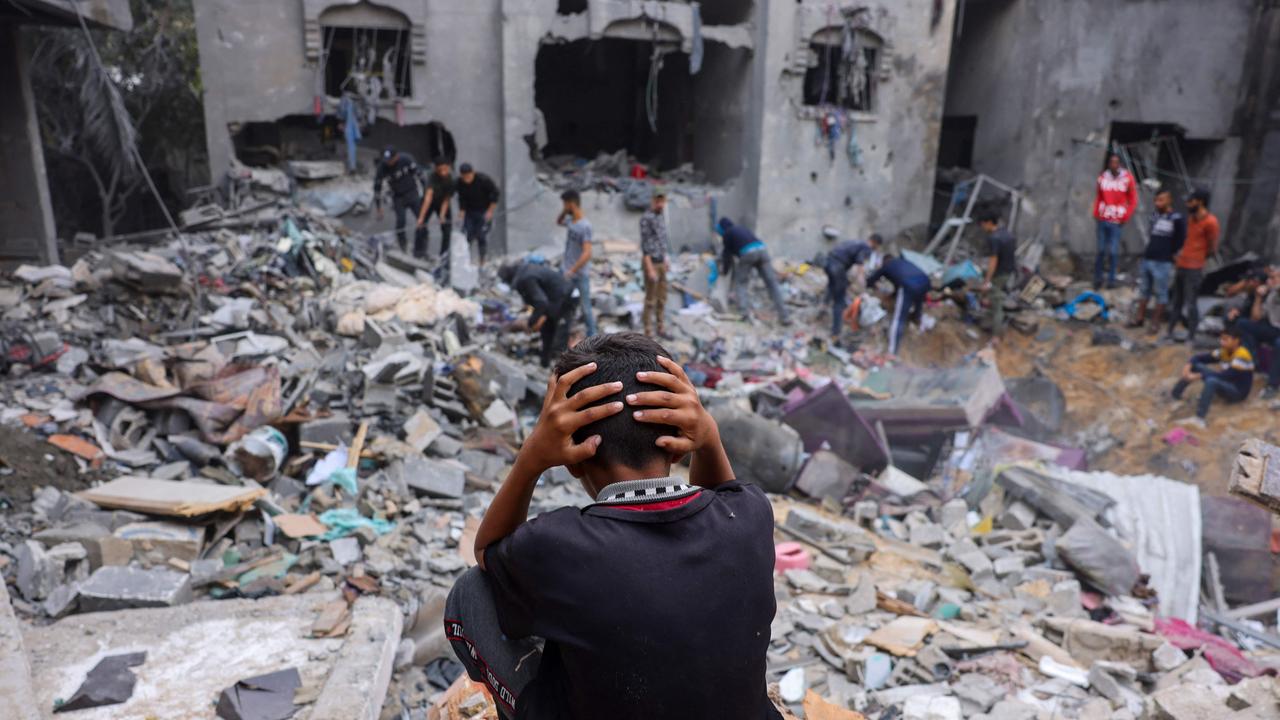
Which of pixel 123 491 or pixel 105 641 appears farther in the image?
pixel 123 491

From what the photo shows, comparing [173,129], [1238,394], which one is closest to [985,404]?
[1238,394]

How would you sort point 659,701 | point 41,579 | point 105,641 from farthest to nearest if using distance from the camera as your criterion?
1. point 41,579
2. point 105,641
3. point 659,701

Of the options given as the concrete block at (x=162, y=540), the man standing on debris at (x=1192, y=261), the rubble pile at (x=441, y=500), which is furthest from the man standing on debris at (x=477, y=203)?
the man standing on debris at (x=1192, y=261)

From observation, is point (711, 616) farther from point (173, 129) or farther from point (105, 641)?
point (173, 129)

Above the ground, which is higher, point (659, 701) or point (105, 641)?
point (659, 701)

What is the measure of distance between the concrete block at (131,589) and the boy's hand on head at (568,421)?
127 inches

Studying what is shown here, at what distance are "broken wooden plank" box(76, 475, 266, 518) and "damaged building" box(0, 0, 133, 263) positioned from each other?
220 inches

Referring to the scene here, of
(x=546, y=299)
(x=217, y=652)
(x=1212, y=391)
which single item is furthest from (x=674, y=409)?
(x=1212, y=391)

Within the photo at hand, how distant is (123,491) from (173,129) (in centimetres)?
1612

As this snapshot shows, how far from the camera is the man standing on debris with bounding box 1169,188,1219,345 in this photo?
31.9 feet

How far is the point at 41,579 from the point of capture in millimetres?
4008

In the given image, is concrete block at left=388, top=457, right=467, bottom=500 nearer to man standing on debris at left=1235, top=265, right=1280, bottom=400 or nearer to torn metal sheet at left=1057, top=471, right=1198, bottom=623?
torn metal sheet at left=1057, top=471, right=1198, bottom=623

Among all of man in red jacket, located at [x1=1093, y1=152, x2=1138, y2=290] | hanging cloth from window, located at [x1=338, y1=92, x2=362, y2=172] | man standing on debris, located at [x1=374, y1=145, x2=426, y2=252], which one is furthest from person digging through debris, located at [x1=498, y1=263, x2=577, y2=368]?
man in red jacket, located at [x1=1093, y1=152, x2=1138, y2=290]

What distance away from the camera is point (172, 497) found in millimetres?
4715
